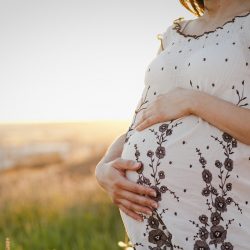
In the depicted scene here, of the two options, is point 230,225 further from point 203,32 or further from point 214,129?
point 203,32

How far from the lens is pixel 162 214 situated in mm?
2193

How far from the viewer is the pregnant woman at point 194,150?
2109 millimetres

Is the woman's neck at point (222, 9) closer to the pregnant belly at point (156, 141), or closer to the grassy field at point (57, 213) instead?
the pregnant belly at point (156, 141)

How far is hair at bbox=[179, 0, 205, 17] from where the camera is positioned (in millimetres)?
2808

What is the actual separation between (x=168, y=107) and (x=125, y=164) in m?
0.29

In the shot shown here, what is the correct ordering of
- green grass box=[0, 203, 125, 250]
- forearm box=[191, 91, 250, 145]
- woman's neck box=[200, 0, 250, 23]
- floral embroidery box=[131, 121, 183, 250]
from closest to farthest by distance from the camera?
forearm box=[191, 91, 250, 145] → floral embroidery box=[131, 121, 183, 250] → woman's neck box=[200, 0, 250, 23] → green grass box=[0, 203, 125, 250]

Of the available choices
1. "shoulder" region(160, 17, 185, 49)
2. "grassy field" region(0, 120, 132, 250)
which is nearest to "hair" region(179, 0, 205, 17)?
"shoulder" region(160, 17, 185, 49)

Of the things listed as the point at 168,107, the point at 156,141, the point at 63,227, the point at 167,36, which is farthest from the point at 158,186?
the point at 63,227

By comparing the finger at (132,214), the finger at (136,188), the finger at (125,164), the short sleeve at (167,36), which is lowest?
the finger at (132,214)

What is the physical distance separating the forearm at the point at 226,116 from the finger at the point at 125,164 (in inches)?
13.3

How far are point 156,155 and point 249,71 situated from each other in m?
0.48

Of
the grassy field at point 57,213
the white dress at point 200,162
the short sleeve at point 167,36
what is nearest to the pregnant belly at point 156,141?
the white dress at point 200,162

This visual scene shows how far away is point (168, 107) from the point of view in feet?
7.59

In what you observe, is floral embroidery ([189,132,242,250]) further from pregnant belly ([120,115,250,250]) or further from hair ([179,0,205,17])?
hair ([179,0,205,17])
